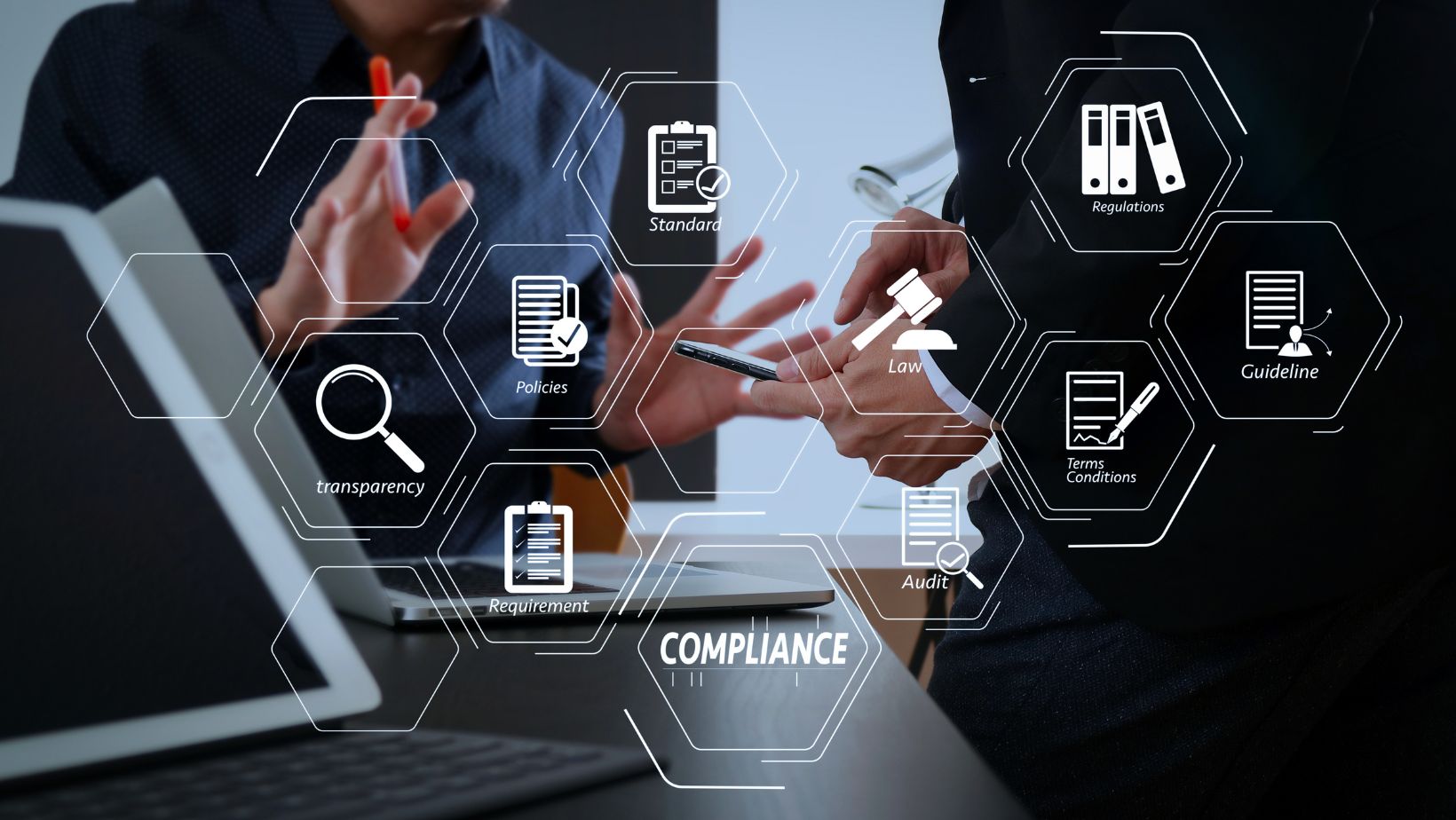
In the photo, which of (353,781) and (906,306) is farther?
(906,306)

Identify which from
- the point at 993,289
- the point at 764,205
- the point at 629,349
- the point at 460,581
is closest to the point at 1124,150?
the point at 993,289

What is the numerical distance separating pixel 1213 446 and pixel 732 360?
1.02ft

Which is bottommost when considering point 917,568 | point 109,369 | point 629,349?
point 917,568

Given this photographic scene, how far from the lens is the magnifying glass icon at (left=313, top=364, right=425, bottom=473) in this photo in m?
0.64

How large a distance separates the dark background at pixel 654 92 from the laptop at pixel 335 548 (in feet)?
0.22

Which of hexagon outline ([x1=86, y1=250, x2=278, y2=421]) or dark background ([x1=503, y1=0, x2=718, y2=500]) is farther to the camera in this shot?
dark background ([x1=503, y1=0, x2=718, y2=500])

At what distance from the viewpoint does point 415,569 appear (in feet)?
2.06

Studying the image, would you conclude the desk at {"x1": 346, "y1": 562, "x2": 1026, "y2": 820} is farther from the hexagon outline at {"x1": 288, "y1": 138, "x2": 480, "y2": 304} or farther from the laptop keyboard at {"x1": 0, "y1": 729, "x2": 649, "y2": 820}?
the hexagon outline at {"x1": 288, "y1": 138, "x2": 480, "y2": 304}

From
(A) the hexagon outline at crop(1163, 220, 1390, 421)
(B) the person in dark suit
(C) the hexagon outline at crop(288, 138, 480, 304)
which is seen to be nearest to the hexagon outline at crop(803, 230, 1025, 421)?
(B) the person in dark suit

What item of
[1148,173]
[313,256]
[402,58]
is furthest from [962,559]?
[402,58]

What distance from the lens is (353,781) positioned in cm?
32

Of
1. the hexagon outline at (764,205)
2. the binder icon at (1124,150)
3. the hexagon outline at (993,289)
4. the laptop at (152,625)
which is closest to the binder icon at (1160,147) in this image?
the binder icon at (1124,150)

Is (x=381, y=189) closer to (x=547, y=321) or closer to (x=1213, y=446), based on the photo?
(x=547, y=321)

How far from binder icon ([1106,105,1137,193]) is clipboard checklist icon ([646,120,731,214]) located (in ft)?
0.76
